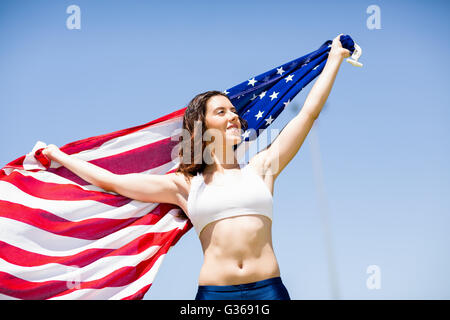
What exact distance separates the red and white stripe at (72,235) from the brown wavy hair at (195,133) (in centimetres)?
65

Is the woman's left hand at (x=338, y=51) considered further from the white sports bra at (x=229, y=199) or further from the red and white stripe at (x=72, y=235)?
the red and white stripe at (x=72, y=235)

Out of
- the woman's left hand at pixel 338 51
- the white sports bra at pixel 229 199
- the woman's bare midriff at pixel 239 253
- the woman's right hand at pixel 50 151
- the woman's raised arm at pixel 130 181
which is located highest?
the woman's left hand at pixel 338 51

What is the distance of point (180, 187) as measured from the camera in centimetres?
487

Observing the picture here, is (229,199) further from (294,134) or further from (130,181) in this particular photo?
(130,181)

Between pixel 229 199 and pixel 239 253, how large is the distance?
526 millimetres

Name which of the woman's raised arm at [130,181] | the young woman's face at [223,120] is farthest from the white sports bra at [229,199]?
the young woman's face at [223,120]

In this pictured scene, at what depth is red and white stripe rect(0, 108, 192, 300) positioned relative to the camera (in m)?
5.02

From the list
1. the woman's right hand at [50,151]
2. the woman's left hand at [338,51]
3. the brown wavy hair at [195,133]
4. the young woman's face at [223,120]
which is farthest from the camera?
the woman's right hand at [50,151]

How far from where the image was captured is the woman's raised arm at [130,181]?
4883 mm
